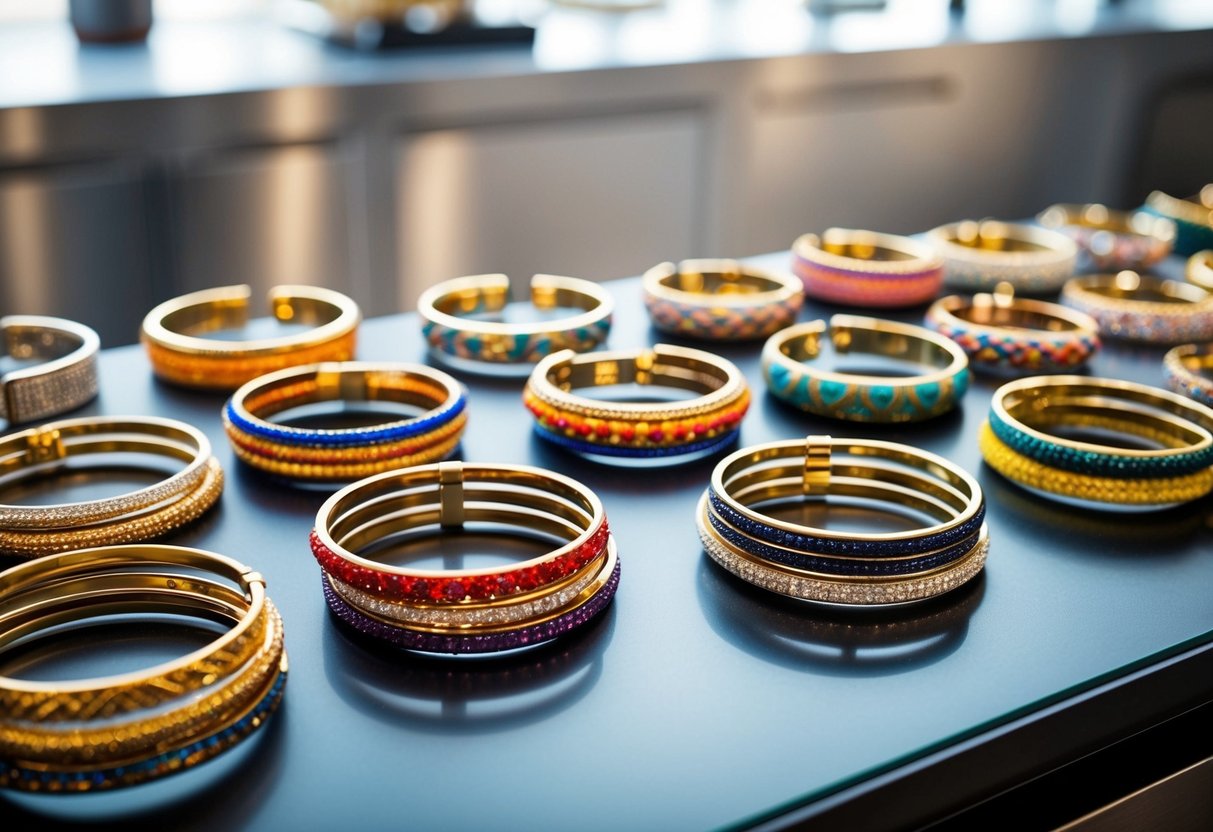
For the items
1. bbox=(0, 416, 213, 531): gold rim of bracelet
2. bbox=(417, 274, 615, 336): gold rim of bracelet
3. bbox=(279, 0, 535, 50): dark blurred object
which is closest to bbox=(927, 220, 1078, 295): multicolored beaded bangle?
bbox=(417, 274, 615, 336): gold rim of bracelet

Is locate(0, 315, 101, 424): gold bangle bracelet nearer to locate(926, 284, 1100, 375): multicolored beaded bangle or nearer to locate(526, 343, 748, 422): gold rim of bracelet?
locate(526, 343, 748, 422): gold rim of bracelet

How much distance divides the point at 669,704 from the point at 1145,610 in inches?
12.6

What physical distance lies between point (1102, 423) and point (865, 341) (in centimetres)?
24

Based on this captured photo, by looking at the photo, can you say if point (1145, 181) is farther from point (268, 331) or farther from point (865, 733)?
point (865, 733)

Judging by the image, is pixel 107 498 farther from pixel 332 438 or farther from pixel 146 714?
pixel 146 714

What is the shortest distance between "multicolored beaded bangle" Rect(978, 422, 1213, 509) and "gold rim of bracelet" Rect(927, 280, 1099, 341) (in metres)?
0.32

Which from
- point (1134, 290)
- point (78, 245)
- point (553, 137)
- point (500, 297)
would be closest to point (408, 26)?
point (553, 137)

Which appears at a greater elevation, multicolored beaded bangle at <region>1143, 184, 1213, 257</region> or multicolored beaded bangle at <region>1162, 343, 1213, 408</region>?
multicolored beaded bangle at <region>1143, 184, 1213, 257</region>

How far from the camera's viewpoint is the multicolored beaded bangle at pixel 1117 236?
4.91ft

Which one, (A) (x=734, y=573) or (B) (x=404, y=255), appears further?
(B) (x=404, y=255)

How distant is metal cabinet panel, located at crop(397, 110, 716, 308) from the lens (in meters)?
2.21

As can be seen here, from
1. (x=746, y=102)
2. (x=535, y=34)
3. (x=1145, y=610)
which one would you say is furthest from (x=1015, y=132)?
(x=1145, y=610)

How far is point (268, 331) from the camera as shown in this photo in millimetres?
1280

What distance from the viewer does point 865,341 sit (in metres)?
1.25
